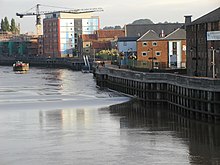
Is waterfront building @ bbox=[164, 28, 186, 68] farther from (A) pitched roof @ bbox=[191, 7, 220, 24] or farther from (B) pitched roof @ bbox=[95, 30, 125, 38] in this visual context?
(B) pitched roof @ bbox=[95, 30, 125, 38]

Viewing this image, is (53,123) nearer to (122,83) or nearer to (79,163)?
(79,163)

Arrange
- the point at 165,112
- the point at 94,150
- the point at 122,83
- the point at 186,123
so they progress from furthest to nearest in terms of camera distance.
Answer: the point at 122,83 < the point at 165,112 < the point at 186,123 < the point at 94,150

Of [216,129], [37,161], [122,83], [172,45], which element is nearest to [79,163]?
[37,161]

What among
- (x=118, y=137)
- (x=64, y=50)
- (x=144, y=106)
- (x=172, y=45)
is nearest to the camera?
(x=118, y=137)

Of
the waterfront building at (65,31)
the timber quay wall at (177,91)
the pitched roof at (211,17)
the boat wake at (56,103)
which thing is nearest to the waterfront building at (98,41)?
the waterfront building at (65,31)

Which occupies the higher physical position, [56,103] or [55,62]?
[55,62]

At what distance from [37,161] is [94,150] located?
4012mm

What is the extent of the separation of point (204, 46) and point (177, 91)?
900 cm

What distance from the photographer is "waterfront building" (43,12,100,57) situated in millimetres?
185250

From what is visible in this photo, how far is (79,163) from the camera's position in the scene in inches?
1230

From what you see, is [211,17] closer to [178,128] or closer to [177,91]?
[177,91]

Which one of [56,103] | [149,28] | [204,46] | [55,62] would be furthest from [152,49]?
[55,62]

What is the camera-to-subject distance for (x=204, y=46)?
2309 inches

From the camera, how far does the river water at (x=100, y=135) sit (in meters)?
32.7
